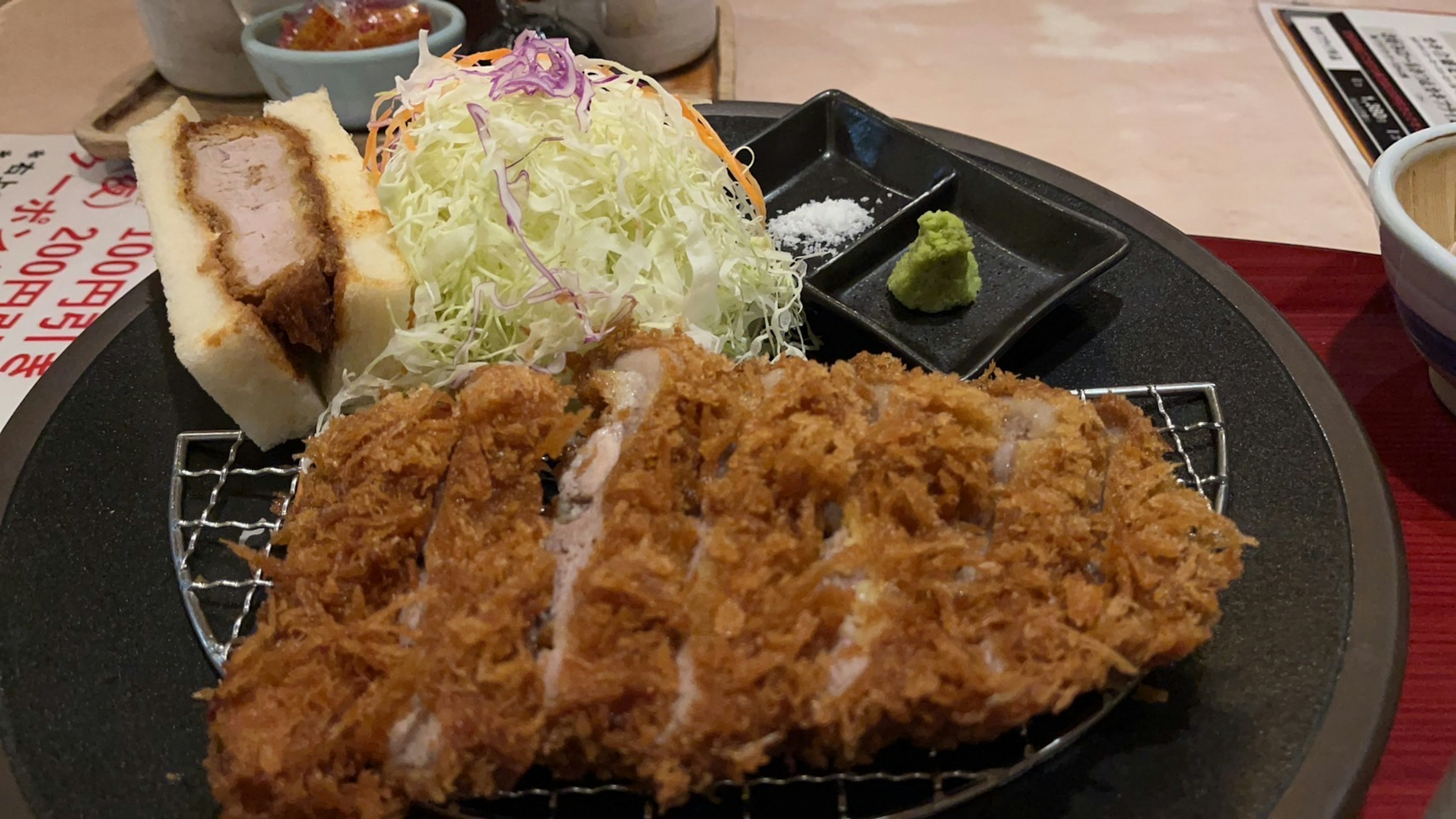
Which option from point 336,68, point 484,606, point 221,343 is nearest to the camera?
point 484,606

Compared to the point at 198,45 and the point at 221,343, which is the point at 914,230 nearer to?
the point at 221,343

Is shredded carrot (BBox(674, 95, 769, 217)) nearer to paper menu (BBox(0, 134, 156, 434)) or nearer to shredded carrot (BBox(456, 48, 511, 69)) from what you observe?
shredded carrot (BBox(456, 48, 511, 69))

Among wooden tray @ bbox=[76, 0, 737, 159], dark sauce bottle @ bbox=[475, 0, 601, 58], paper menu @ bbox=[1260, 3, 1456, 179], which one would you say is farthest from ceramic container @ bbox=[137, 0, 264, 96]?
paper menu @ bbox=[1260, 3, 1456, 179]

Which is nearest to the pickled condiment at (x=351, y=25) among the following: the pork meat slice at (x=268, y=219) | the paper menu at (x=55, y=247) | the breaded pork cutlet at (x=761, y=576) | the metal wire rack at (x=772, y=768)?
the paper menu at (x=55, y=247)

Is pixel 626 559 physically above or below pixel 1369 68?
above

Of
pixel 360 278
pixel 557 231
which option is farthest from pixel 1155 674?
pixel 360 278

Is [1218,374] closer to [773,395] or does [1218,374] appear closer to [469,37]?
[773,395]

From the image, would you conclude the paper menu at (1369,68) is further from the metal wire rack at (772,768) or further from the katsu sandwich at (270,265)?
the katsu sandwich at (270,265)
